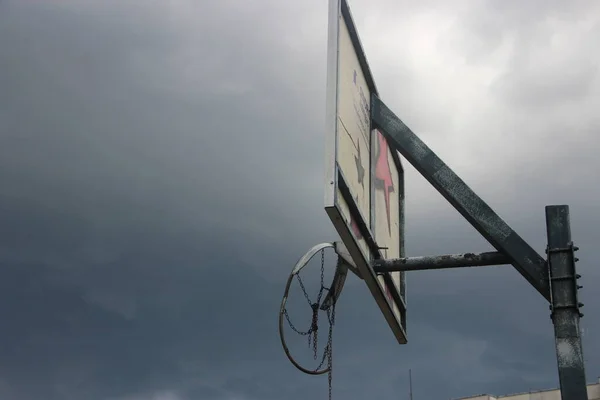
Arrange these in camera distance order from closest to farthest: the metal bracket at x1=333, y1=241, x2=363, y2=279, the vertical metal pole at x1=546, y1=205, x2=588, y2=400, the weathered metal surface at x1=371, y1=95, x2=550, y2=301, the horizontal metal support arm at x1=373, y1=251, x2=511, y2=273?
the vertical metal pole at x1=546, y1=205, x2=588, y2=400
the weathered metal surface at x1=371, y1=95, x2=550, y2=301
the horizontal metal support arm at x1=373, y1=251, x2=511, y2=273
the metal bracket at x1=333, y1=241, x2=363, y2=279

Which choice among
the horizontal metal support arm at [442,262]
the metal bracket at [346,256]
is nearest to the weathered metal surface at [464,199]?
the horizontal metal support arm at [442,262]

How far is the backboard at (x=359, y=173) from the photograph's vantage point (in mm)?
8844

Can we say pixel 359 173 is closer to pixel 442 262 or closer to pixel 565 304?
pixel 442 262

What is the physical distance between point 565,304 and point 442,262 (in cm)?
156

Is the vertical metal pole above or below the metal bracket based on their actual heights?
below

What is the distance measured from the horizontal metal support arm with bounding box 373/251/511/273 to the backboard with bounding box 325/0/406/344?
6.8 inches

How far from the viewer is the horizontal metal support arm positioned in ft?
33.0

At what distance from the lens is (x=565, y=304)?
361 inches

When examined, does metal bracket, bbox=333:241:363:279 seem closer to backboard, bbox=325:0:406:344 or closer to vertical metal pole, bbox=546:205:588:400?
backboard, bbox=325:0:406:344

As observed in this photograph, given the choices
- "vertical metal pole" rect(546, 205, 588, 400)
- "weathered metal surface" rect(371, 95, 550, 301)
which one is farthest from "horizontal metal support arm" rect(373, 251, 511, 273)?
"vertical metal pole" rect(546, 205, 588, 400)

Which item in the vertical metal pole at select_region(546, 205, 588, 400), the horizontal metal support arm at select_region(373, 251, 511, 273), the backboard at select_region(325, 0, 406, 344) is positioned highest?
the backboard at select_region(325, 0, 406, 344)

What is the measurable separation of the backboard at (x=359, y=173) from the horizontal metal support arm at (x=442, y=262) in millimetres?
173

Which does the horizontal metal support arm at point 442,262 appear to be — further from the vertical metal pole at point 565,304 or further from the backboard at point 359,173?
the vertical metal pole at point 565,304

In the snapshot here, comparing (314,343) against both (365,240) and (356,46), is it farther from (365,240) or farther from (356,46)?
(356,46)
